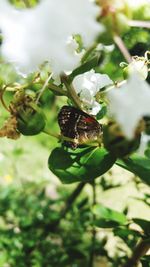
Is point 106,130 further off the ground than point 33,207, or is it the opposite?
point 106,130

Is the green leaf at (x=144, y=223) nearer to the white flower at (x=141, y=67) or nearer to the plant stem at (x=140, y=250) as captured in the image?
the plant stem at (x=140, y=250)

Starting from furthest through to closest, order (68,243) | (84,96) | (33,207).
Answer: (33,207)
(68,243)
(84,96)

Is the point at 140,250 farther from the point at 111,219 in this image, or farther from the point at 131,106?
the point at 131,106

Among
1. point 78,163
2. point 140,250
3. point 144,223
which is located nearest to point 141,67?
point 78,163

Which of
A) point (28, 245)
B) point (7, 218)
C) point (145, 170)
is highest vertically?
point (145, 170)

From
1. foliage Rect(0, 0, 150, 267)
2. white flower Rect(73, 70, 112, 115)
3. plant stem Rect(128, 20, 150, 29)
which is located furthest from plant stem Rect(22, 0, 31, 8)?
white flower Rect(73, 70, 112, 115)

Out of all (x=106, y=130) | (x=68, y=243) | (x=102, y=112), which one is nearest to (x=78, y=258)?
(x=68, y=243)

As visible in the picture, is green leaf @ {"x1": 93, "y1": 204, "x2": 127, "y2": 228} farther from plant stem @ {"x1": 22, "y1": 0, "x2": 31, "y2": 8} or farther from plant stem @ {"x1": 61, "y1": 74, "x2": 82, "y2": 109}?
plant stem @ {"x1": 22, "y1": 0, "x2": 31, "y2": 8}

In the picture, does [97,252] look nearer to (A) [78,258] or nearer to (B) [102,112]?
(A) [78,258]
